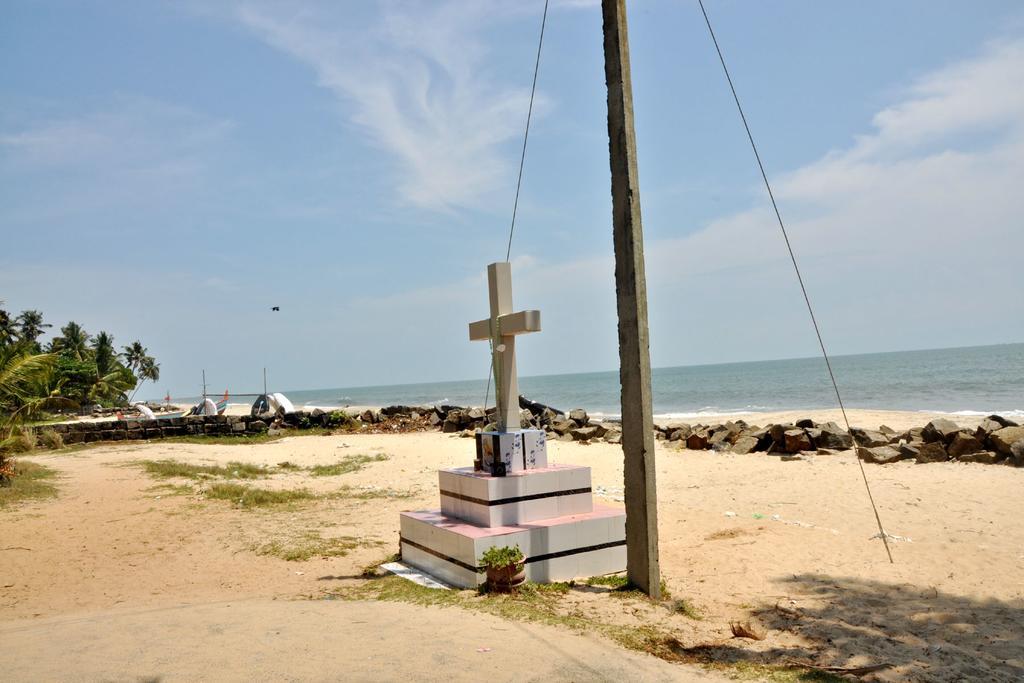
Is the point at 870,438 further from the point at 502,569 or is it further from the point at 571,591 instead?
the point at 502,569

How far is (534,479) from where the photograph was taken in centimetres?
701

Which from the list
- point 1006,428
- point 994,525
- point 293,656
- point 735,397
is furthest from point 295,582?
point 735,397

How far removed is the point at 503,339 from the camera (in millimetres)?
7828

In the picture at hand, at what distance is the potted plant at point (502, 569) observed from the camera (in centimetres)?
605

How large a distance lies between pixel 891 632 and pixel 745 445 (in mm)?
10497

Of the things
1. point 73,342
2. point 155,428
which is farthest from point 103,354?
point 155,428

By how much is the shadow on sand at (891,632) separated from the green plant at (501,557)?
1515 millimetres

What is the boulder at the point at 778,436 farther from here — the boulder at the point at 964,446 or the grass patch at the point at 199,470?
the grass patch at the point at 199,470

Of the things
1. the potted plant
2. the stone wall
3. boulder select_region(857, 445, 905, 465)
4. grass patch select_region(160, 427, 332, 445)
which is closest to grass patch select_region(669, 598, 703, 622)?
the potted plant

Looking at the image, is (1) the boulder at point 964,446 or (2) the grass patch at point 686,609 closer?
(2) the grass patch at point 686,609

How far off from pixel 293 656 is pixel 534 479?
315cm

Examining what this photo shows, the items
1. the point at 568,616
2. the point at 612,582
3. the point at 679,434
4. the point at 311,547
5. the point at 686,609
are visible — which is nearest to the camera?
the point at 568,616

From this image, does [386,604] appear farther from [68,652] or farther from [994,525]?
[994,525]

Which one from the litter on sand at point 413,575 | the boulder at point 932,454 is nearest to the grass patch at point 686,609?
the litter on sand at point 413,575
